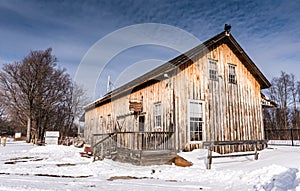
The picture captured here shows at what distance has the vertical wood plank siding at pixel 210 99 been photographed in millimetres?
10500

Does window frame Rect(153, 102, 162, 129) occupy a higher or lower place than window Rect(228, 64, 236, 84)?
lower

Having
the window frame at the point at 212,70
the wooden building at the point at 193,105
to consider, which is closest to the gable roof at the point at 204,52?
the wooden building at the point at 193,105

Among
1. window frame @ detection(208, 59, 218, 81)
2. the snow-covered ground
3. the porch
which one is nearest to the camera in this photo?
the snow-covered ground

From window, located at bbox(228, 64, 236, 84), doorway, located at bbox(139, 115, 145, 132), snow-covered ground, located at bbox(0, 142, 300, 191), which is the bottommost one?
snow-covered ground, located at bbox(0, 142, 300, 191)

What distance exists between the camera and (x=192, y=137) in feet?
34.5

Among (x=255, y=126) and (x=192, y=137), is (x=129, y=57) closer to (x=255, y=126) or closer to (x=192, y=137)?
(x=192, y=137)

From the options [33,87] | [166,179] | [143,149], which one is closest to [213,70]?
[143,149]

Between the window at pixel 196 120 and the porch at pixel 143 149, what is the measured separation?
103 centimetres

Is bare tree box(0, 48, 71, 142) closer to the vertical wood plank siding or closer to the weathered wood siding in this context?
the vertical wood plank siding

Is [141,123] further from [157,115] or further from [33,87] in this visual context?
[33,87]

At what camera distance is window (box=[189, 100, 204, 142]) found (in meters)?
10.6

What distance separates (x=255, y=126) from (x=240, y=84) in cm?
252

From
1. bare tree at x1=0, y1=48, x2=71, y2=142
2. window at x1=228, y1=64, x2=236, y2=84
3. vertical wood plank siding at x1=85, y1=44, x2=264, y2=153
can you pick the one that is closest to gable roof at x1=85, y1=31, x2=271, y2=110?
vertical wood plank siding at x1=85, y1=44, x2=264, y2=153

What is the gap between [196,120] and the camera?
426 inches
